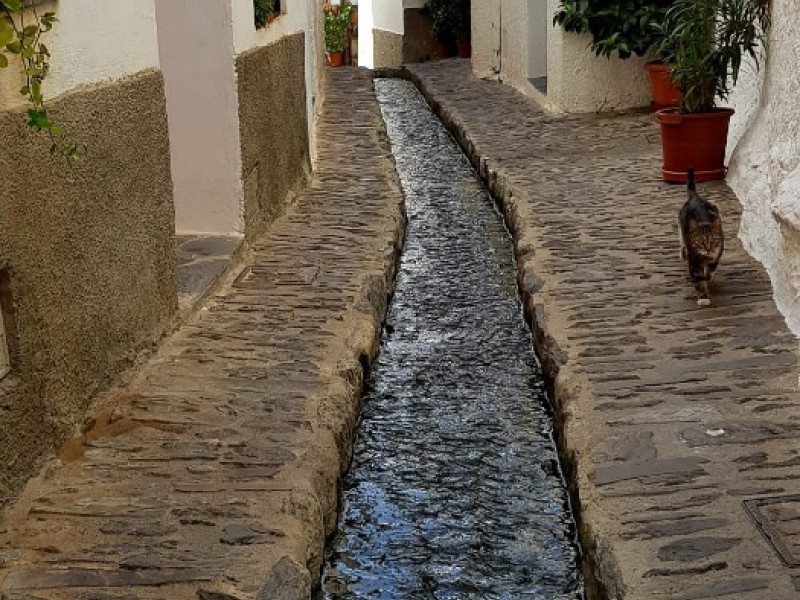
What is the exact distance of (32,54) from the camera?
3.37 m

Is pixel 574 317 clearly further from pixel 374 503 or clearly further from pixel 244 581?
pixel 244 581

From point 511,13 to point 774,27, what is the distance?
29.4ft

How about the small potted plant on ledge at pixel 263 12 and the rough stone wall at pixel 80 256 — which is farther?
the small potted plant on ledge at pixel 263 12

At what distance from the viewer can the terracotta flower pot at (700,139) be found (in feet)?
25.4

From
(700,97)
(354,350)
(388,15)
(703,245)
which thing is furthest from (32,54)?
(388,15)

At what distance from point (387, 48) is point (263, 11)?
53.4 ft

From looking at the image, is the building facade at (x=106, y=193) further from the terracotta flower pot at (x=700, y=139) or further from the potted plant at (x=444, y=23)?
the potted plant at (x=444, y=23)

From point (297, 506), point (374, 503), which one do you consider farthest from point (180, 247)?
point (297, 506)

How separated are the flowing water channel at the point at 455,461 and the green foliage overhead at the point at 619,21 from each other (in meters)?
4.64

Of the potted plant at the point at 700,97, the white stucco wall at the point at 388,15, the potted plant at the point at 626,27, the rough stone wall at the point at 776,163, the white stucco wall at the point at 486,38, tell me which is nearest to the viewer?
the rough stone wall at the point at 776,163

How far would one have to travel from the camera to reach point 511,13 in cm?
1527

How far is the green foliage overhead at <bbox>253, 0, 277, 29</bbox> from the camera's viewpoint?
24.0ft

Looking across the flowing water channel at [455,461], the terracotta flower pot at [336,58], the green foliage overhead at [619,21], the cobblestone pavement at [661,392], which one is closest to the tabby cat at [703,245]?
the cobblestone pavement at [661,392]

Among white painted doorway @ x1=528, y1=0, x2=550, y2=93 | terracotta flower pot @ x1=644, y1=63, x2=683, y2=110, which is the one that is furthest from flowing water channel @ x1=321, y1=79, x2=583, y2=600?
white painted doorway @ x1=528, y1=0, x2=550, y2=93
